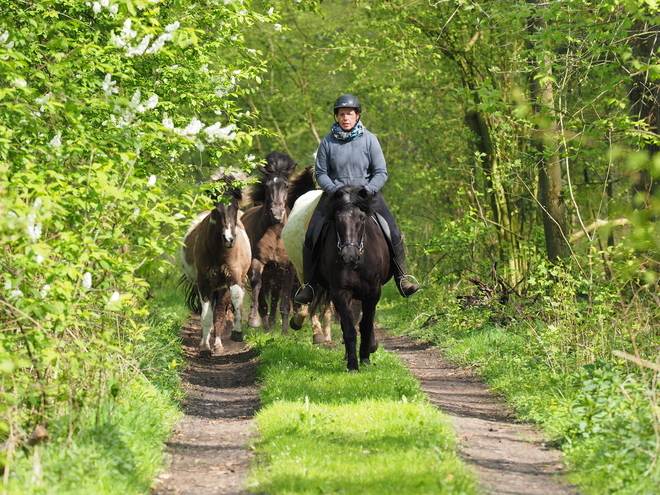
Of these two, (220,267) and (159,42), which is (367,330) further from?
(159,42)

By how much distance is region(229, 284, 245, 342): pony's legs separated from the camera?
45.4ft

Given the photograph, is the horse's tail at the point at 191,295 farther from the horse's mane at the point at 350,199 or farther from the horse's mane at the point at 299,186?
the horse's mane at the point at 350,199

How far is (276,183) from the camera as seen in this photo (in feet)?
49.5

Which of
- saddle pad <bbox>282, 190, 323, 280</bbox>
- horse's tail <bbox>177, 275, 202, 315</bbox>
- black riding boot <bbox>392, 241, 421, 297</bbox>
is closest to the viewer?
black riding boot <bbox>392, 241, 421, 297</bbox>

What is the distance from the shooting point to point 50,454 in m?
5.60

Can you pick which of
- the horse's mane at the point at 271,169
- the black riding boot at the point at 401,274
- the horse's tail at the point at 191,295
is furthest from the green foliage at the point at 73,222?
the horse's tail at the point at 191,295

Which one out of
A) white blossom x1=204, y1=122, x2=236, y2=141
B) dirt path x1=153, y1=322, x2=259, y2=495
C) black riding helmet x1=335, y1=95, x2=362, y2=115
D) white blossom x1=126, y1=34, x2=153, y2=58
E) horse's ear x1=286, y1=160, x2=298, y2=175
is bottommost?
dirt path x1=153, y1=322, x2=259, y2=495

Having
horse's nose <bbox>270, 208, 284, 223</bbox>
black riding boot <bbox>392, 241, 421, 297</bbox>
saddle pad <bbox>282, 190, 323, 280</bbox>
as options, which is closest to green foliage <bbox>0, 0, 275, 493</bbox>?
black riding boot <bbox>392, 241, 421, 297</bbox>

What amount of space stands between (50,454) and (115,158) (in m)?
2.47

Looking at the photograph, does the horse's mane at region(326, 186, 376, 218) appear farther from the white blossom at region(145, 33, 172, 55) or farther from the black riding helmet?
the white blossom at region(145, 33, 172, 55)

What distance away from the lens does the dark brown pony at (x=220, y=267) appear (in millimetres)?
13614

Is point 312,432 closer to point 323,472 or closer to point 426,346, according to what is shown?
point 323,472

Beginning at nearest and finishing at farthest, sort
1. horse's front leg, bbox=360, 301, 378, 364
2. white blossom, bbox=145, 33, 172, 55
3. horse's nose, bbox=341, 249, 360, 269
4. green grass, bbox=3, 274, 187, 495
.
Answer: green grass, bbox=3, 274, 187, 495
white blossom, bbox=145, 33, 172, 55
horse's nose, bbox=341, 249, 360, 269
horse's front leg, bbox=360, 301, 378, 364

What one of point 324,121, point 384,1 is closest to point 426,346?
point 384,1
